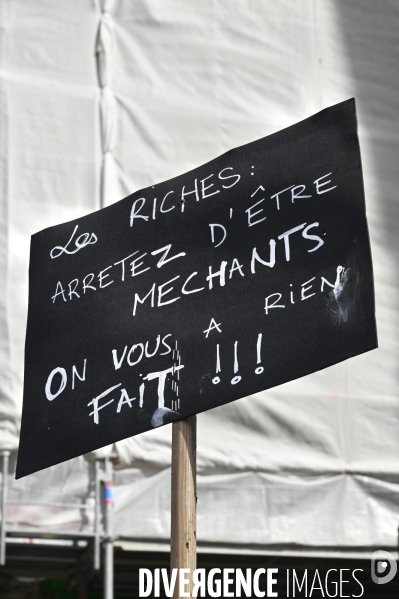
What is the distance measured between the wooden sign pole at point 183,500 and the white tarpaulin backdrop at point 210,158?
8.67ft

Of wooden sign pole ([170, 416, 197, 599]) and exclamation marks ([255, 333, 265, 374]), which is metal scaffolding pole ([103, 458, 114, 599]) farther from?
Result: exclamation marks ([255, 333, 265, 374])

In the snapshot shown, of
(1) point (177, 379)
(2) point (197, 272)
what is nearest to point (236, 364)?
(1) point (177, 379)

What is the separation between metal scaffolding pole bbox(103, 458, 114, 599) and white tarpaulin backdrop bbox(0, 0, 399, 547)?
0.11 meters

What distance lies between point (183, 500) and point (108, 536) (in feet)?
8.36

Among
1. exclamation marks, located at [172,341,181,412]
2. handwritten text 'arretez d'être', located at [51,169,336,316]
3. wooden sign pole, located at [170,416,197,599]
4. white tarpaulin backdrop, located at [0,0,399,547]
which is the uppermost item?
white tarpaulin backdrop, located at [0,0,399,547]

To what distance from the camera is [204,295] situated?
170 cm

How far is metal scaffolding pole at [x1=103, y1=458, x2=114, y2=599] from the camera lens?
394 centimetres

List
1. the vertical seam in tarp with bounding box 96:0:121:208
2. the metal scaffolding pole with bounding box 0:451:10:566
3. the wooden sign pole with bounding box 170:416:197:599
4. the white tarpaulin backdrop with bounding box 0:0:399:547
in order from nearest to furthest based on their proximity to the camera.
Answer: the wooden sign pole with bounding box 170:416:197:599 → the metal scaffolding pole with bounding box 0:451:10:566 → the white tarpaulin backdrop with bounding box 0:0:399:547 → the vertical seam in tarp with bounding box 96:0:121:208

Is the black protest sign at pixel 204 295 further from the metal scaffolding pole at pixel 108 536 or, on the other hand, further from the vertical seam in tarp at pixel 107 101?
the vertical seam in tarp at pixel 107 101

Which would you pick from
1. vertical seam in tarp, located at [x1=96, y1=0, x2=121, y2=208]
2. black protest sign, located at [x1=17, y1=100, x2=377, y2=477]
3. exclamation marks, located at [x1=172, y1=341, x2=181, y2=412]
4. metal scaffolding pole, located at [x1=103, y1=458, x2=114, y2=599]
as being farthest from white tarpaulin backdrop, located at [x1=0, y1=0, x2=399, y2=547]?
exclamation marks, located at [x1=172, y1=341, x2=181, y2=412]

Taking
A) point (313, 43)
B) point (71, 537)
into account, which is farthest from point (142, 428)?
point (313, 43)

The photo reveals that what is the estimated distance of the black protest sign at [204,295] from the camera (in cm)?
155

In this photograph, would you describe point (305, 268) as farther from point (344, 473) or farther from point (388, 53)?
point (388, 53)

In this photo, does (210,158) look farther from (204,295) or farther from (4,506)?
(204,295)
